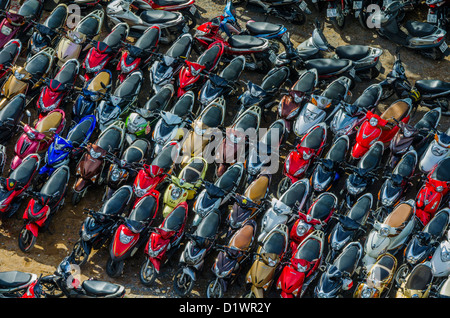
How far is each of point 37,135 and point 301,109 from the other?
273 inches

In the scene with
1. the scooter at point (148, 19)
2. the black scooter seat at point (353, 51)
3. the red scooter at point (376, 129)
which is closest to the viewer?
the red scooter at point (376, 129)

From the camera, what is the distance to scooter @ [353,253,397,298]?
60.3ft

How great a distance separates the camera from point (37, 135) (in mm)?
20875

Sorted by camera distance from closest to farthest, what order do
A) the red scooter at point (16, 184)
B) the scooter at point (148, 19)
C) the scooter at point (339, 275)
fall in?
1. the scooter at point (339, 275)
2. the red scooter at point (16, 184)
3. the scooter at point (148, 19)

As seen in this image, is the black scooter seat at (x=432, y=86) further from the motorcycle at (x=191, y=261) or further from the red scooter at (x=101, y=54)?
the red scooter at (x=101, y=54)

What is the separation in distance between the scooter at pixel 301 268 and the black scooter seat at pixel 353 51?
6276mm

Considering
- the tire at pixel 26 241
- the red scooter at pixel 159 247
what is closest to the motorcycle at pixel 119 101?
the tire at pixel 26 241

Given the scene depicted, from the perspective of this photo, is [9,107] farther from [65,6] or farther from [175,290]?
[175,290]

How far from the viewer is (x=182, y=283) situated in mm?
A: 18812

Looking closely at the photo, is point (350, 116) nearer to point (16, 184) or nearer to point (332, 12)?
point (332, 12)

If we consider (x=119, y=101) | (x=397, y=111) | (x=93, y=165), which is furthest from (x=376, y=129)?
(x=93, y=165)

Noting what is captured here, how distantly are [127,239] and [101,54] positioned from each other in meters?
6.30

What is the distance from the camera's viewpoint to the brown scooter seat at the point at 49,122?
21.4 metres

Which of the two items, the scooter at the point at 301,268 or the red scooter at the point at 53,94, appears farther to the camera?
the red scooter at the point at 53,94
